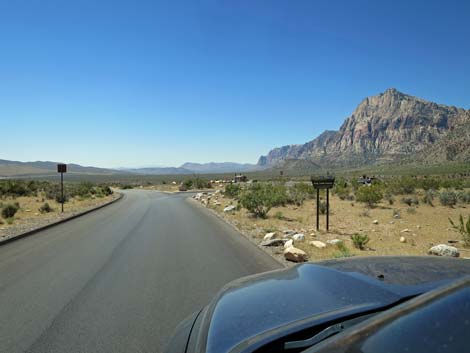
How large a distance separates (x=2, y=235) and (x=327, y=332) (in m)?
13.9

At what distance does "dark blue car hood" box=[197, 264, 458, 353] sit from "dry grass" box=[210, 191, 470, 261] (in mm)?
6190

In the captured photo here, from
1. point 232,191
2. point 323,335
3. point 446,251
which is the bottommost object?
point 446,251

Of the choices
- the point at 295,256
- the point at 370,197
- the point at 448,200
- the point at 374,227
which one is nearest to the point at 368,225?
the point at 374,227

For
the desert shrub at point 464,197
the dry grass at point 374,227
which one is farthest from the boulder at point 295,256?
the desert shrub at point 464,197

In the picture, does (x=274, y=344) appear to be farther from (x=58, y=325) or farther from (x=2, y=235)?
(x=2, y=235)

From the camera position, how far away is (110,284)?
21.2 ft

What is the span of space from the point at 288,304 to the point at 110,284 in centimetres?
514

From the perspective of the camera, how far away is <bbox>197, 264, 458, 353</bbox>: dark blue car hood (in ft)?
6.33

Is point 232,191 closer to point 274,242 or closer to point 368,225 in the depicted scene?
point 368,225

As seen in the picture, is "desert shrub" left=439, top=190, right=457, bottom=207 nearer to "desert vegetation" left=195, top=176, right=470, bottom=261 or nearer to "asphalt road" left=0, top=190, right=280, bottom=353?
"desert vegetation" left=195, top=176, right=470, bottom=261

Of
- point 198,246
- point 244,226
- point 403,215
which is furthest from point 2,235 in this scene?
point 403,215

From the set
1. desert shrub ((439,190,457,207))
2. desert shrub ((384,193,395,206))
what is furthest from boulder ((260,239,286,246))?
desert shrub ((439,190,457,207))

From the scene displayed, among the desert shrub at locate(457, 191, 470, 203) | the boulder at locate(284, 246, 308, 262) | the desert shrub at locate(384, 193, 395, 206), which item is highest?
the desert shrub at locate(457, 191, 470, 203)

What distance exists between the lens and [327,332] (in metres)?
1.90
